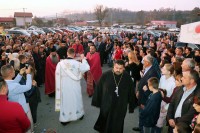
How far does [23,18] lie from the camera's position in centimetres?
7231

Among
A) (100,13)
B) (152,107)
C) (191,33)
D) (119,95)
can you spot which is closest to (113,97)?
(119,95)

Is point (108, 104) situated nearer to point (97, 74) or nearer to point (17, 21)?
point (97, 74)

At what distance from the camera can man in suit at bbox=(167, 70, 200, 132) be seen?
3576 mm

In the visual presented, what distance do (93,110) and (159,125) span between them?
8.61ft

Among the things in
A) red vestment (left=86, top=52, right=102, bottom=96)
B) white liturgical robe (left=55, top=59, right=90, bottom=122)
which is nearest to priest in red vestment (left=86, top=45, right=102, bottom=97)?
red vestment (left=86, top=52, right=102, bottom=96)

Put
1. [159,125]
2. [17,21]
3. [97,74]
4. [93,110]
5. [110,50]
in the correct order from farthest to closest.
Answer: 1. [17,21]
2. [110,50]
3. [97,74]
4. [93,110]
5. [159,125]

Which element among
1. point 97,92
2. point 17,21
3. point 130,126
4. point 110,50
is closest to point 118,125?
point 97,92

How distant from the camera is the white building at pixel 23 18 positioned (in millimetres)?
70500

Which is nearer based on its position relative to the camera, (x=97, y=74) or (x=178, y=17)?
(x=97, y=74)

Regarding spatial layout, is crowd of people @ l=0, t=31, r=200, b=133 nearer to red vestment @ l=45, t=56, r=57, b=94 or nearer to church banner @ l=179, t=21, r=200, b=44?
red vestment @ l=45, t=56, r=57, b=94

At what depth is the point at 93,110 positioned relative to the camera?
685cm

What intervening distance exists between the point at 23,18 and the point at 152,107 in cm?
7389

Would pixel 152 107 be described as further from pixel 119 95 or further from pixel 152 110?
pixel 119 95

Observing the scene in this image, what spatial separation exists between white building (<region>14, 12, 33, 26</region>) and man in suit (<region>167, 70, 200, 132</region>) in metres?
69.3
